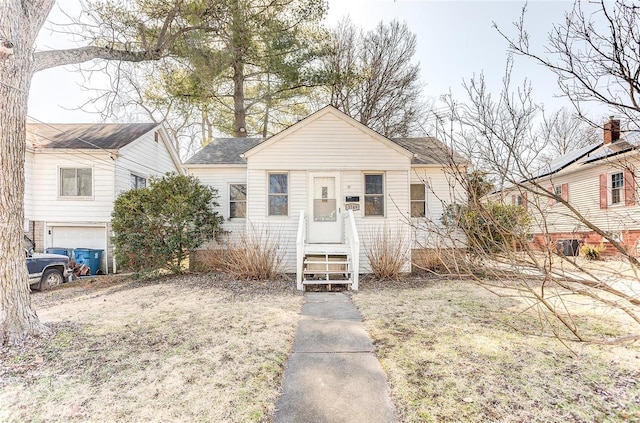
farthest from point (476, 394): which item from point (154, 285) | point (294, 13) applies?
point (294, 13)

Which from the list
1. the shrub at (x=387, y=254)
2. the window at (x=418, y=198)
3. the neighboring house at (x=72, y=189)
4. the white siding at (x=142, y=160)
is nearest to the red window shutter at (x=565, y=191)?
the window at (x=418, y=198)

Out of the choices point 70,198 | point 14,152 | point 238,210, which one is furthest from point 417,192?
point 70,198

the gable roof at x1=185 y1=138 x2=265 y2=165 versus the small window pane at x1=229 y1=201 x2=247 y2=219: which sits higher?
the gable roof at x1=185 y1=138 x2=265 y2=165

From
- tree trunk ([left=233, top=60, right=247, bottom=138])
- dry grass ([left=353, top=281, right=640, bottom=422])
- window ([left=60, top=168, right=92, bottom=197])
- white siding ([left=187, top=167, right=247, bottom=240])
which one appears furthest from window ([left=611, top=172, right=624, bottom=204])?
window ([left=60, top=168, right=92, bottom=197])

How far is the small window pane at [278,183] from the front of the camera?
9.45 m

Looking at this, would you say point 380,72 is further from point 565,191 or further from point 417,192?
point 565,191

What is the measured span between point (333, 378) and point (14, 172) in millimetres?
4994

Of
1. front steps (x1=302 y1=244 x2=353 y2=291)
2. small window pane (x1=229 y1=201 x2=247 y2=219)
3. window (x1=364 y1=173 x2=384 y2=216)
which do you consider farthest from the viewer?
small window pane (x1=229 y1=201 x2=247 y2=219)

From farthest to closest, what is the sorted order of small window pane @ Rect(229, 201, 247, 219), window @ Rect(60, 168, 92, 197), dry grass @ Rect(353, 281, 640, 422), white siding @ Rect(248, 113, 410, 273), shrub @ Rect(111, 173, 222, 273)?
window @ Rect(60, 168, 92, 197) < small window pane @ Rect(229, 201, 247, 219) < white siding @ Rect(248, 113, 410, 273) < shrub @ Rect(111, 173, 222, 273) < dry grass @ Rect(353, 281, 640, 422)

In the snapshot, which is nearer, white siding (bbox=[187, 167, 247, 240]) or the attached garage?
white siding (bbox=[187, 167, 247, 240])

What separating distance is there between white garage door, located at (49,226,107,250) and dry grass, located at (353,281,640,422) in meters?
11.0

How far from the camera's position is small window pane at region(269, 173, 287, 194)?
31.0 ft

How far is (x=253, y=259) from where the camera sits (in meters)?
8.07

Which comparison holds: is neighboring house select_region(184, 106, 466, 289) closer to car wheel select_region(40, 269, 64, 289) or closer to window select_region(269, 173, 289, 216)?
window select_region(269, 173, 289, 216)
